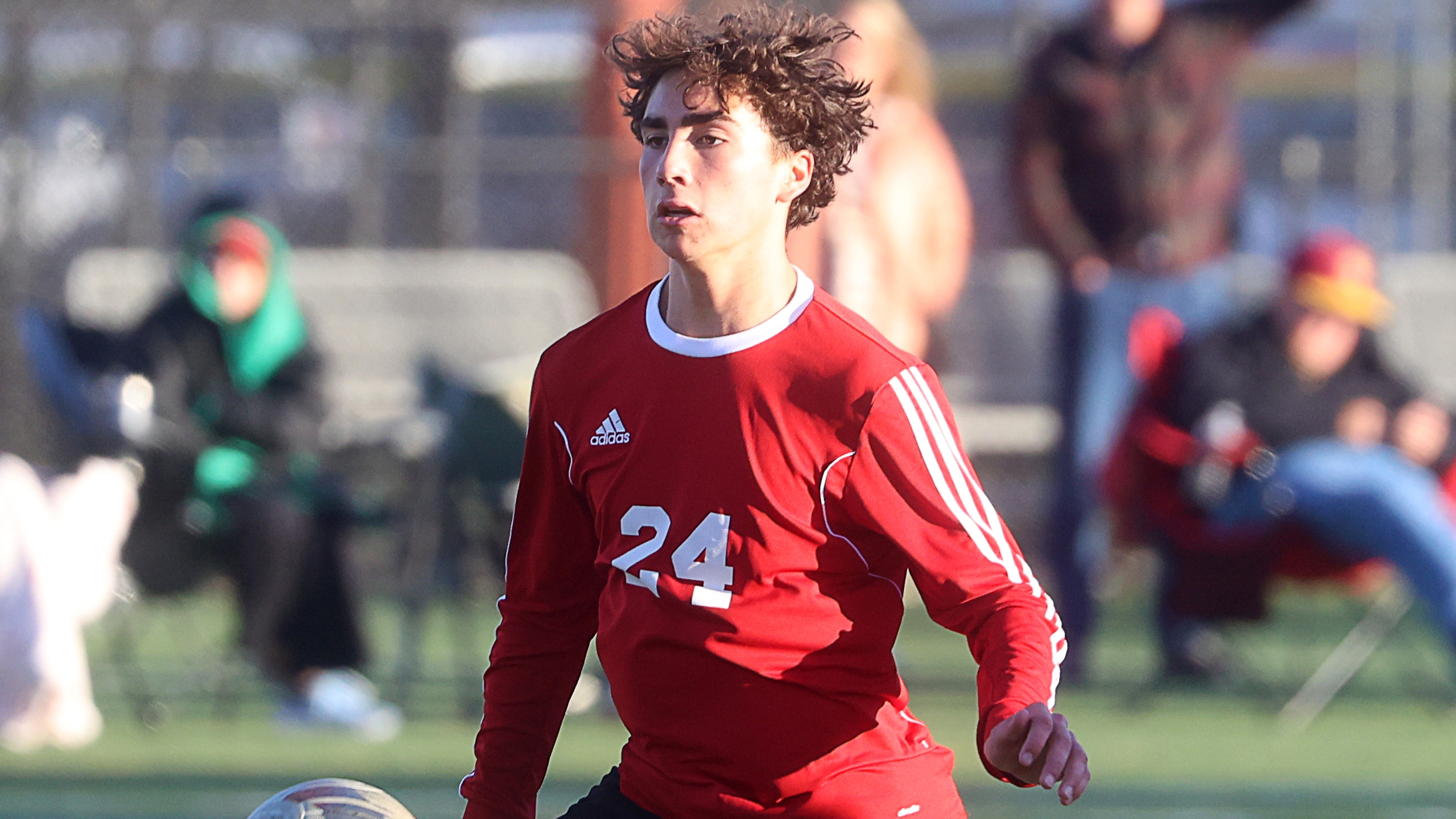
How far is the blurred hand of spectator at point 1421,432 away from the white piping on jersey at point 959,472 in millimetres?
5454

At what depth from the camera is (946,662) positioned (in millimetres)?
9203

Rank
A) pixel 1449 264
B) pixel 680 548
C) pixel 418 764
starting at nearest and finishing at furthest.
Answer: pixel 680 548, pixel 418 764, pixel 1449 264

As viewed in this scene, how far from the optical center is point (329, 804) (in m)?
3.01

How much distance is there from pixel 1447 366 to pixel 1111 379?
5604 millimetres

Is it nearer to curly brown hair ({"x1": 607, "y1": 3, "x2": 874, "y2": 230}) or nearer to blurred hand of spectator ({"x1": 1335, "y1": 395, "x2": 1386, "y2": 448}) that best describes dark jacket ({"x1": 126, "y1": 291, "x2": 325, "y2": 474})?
blurred hand of spectator ({"x1": 1335, "y1": 395, "x2": 1386, "y2": 448})

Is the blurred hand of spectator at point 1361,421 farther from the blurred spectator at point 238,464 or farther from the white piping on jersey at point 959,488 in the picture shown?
the white piping on jersey at point 959,488

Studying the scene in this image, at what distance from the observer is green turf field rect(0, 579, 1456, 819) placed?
6.11 m

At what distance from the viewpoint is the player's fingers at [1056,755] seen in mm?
2389

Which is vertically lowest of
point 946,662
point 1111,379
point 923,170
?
point 946,662

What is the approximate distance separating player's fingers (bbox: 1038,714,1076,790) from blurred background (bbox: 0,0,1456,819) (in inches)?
143

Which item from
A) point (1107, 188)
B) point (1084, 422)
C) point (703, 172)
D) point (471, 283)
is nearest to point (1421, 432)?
point (1084, 422)

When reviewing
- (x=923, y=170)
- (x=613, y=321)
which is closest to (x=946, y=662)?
(x=923, y=170)

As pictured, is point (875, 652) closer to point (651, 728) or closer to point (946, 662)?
point (651, 728)

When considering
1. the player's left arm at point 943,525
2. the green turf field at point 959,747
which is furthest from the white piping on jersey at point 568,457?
the green turf field at point 959,747
